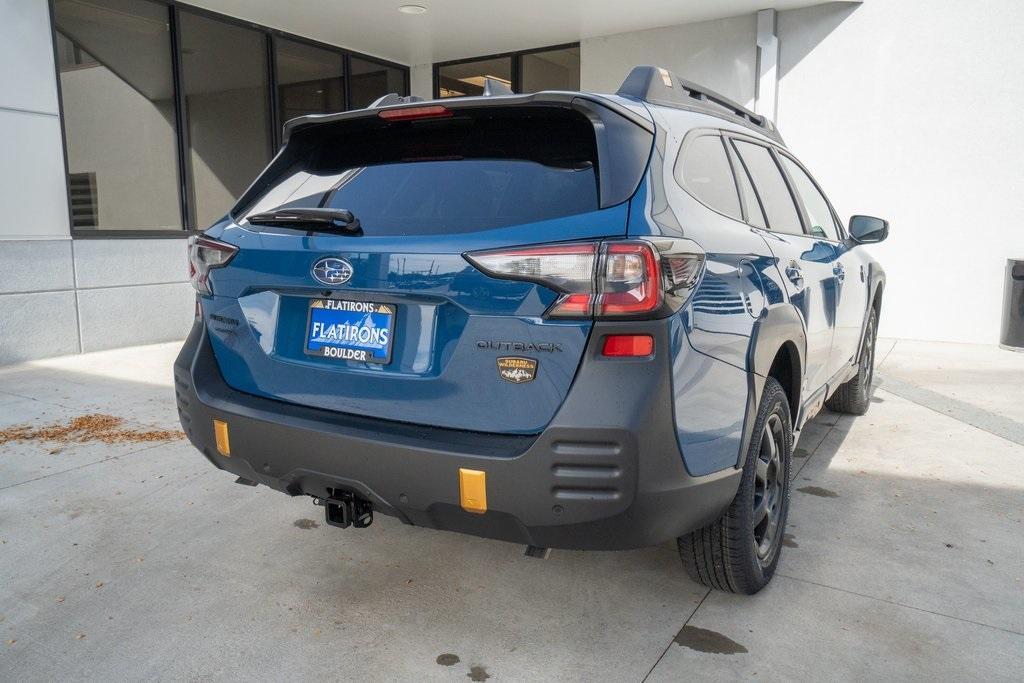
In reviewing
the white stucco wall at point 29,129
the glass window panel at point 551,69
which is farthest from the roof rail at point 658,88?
the glass window panel at point 551,69

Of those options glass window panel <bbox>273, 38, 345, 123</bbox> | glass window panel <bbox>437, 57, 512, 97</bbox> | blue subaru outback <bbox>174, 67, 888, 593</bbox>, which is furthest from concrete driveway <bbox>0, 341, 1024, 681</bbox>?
glass window panel <bbox>437, 57, 512, 97</bbox>

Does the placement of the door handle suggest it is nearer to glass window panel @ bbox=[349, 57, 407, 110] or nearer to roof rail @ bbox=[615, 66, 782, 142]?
roof rail @ bbox=[615, 66, 782, 142]

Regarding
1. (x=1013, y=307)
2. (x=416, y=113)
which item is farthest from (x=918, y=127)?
(x=416, y=113)

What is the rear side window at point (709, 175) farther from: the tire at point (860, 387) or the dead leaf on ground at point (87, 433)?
the dead leaf on ground at point (87, 433)

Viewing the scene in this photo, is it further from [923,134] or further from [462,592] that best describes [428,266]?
[923,134]

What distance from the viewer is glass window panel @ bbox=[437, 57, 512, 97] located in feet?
37.0

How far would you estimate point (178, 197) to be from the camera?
343 inches

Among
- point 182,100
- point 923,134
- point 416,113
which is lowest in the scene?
point 416,113

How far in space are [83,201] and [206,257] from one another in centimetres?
606

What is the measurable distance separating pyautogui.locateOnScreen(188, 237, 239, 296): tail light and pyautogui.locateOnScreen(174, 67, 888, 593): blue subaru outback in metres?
0.02

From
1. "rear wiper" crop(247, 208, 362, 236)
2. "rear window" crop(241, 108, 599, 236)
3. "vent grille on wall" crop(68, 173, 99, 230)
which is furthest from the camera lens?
"vent grille on wall" crop(68, 173, 99, 230)

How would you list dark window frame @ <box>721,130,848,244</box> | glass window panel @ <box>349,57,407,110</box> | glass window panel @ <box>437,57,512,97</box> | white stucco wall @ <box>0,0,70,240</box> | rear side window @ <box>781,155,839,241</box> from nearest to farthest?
dark window frame @ <box>721,130,848,244</box>, rear side window @ <box>781,155,839,241</box>, white stucco wall @ <box>0,0,70,240</box>, glass window panel @ <box>349,57,407,110</box>, glass window panel @ <box>437,57,512,97</box>

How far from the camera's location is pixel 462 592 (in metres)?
2.79

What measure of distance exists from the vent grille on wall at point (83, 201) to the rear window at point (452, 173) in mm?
5827
